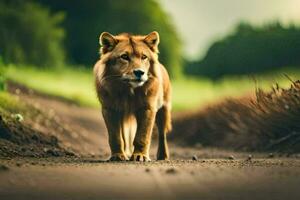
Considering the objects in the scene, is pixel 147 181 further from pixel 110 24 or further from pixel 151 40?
pixel 110 24

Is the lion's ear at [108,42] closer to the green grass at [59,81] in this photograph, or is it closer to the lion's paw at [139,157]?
the lion's paw at [139,157]

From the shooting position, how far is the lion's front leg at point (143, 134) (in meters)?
10.9

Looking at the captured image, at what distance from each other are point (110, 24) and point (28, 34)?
40.1ft

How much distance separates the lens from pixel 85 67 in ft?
139

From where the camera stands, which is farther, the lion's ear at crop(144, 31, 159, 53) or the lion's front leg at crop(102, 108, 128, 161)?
the lion's ear at crop(144, 31, 159, 53)

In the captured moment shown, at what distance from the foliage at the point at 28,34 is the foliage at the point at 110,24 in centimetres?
733

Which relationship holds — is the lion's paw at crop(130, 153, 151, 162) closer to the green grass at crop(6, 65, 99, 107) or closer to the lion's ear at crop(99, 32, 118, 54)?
the lion's ear at crop(99, 32, 118, 54)

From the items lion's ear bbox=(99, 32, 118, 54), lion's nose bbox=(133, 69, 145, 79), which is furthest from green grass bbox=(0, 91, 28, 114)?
lion's nose bbox=(133, 69, 145, 79)

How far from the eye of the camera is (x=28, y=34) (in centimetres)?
3450

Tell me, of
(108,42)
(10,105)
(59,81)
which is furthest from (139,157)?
(59,81)

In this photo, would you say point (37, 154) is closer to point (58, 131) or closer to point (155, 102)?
point (155, 102)

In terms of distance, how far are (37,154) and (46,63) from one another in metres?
23.8

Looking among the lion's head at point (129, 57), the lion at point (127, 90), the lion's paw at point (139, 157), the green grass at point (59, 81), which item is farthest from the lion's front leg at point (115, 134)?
the green grass at point (59, 81)

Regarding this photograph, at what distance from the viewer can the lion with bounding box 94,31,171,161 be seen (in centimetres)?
1087
